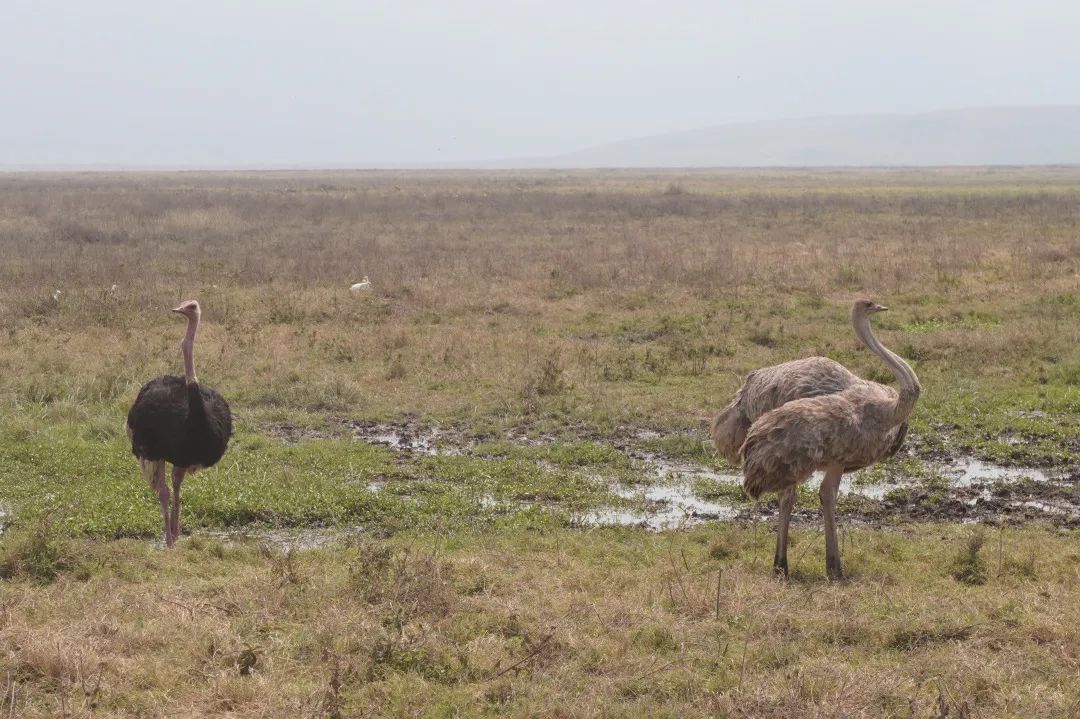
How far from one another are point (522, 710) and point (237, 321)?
42.2 ft

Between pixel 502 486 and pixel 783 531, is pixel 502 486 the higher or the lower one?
the lower one

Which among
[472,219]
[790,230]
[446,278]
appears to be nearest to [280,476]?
[446,278]

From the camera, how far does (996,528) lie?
881 centimetres

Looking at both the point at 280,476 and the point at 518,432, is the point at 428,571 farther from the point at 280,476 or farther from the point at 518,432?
the point at 518,432

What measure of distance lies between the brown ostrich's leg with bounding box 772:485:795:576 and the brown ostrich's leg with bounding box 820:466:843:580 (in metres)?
0.22

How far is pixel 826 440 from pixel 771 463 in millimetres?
386

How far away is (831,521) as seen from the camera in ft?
24.5

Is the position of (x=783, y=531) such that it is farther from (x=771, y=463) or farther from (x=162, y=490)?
(x=162, y=490)

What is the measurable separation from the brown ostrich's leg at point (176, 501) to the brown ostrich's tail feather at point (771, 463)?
426 centimetres

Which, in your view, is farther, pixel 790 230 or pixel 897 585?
pixel 790 230

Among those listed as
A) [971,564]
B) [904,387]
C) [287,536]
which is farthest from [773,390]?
[287,536]

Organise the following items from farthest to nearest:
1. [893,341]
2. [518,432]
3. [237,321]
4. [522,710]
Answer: [237,321]
[893,341]
[518,432]
[522,710]

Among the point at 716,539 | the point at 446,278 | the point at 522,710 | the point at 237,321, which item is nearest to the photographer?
the point at 522,710

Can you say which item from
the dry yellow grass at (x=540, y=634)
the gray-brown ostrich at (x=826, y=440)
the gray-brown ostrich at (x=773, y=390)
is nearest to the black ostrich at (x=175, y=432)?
the dry yellow grass at (x=540, y=634)
